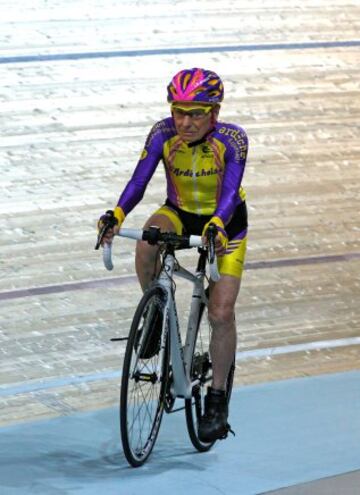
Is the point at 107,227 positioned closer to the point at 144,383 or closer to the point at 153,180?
the point at 144,383

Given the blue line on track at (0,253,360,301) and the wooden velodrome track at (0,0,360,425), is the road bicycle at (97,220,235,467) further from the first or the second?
the blue line on track at (0,253,360,301)

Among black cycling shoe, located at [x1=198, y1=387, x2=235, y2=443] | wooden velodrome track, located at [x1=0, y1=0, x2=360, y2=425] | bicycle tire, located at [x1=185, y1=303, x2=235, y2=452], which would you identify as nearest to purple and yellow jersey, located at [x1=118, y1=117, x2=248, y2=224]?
bicycle tire, located at [x1=185, y1=303, x2=235, y2=452]

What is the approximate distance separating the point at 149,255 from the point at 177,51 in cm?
308

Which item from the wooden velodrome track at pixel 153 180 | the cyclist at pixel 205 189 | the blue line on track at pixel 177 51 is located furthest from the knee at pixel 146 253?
the blue line on track at pixel 177 51

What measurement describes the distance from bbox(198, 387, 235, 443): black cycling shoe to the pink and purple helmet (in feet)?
2.98

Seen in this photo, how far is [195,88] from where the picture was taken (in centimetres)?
378

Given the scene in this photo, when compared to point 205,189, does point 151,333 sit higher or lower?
lower

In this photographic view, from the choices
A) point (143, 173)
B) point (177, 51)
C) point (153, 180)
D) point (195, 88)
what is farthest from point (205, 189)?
point (177, 51)

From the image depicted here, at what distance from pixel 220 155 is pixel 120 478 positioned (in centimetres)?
101

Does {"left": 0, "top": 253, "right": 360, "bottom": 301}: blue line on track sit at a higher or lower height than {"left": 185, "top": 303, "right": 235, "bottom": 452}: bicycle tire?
lower

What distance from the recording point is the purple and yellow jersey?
3.83 meters

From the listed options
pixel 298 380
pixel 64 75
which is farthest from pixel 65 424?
pixel 64 75

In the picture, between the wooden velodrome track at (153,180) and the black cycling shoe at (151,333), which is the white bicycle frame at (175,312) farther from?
the wooden velodrome track at (153,180)

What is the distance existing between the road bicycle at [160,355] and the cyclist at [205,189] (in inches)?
3.1
